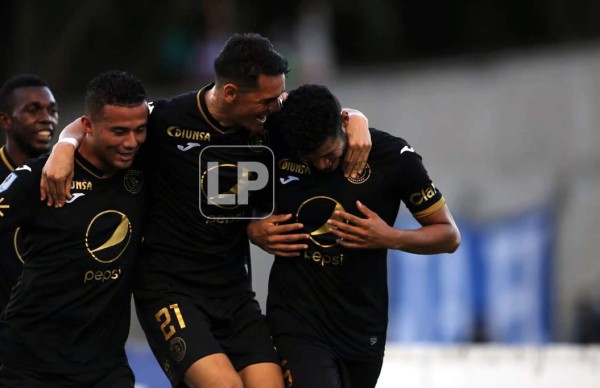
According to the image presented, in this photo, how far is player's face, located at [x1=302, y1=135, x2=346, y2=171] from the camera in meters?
5.81

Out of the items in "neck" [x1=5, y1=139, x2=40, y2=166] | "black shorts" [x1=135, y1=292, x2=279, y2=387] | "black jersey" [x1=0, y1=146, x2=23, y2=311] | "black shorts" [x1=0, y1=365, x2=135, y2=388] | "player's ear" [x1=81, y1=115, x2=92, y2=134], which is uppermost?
"player's ear" [x1=81, y1=115, x2=92, y2=134]

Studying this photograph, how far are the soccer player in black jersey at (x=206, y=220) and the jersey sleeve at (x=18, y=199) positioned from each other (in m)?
0.37

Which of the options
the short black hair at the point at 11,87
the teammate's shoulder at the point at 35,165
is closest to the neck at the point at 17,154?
the short black hair at the point at 11,87

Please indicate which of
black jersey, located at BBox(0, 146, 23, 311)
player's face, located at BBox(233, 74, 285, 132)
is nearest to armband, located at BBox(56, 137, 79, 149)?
player's face, located at BBox(233, 74, 285, 132)

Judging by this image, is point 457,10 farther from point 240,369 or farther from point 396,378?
point 240,369

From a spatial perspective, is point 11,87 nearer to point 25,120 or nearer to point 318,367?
point 25,120

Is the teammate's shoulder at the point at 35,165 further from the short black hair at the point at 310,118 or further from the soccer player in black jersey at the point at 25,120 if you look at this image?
the short black hair at the point at 310,118

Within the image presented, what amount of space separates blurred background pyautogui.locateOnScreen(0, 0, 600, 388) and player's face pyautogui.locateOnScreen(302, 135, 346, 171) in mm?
8101

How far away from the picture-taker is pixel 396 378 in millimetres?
8609

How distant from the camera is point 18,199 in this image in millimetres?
5742

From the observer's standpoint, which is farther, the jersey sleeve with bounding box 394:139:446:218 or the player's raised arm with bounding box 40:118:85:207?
the jersey sleeve with bounding box 394:139:446:218

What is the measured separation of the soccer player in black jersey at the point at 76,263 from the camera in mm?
5797

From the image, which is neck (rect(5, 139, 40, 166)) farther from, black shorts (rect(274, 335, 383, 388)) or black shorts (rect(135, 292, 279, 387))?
black shorts (rect(274, 335, 383, 388))

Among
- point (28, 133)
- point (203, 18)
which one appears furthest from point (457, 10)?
point (28, 133)
